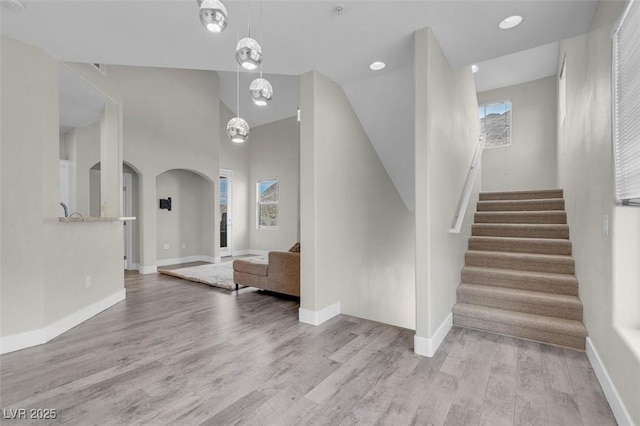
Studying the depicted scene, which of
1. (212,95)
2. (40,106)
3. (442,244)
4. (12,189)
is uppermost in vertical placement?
(212,95)

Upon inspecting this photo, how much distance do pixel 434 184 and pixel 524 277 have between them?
165 centimetres

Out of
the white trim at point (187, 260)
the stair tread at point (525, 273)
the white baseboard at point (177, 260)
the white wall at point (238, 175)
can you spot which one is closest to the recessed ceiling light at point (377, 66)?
the stair tread at point (525, 273)

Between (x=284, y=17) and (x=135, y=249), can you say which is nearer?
(x=284, y=17)

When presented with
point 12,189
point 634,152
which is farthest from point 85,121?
point 634,152

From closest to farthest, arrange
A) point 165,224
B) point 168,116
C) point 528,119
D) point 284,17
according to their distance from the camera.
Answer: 1. point 284,17
2. point 528,119
3. point 168,116
4. point 165,224

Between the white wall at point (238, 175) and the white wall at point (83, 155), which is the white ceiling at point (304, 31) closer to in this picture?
the white wall at point (83, 155)

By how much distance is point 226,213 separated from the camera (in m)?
8.55

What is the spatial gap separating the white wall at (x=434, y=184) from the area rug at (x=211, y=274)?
2872mm

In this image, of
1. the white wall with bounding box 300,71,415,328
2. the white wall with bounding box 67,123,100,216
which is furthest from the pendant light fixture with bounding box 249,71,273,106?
the white wall with bounding box 67,123,100,216

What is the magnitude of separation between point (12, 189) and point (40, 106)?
0.82 meters

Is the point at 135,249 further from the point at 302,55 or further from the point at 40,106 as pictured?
the point at 302,55

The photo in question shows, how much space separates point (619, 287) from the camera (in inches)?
73.5

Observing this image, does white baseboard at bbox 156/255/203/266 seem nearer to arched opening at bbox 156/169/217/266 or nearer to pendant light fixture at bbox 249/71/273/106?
arched opening at bbox 156/169/217/266

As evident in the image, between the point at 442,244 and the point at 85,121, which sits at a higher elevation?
the point at 85,121
